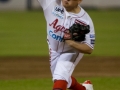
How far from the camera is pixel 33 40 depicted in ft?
60.2

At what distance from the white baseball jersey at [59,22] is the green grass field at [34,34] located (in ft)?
26.1

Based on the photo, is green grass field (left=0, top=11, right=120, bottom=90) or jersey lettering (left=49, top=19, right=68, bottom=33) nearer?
jersey lettering (left=49, top=19, right=68, bottom=33)

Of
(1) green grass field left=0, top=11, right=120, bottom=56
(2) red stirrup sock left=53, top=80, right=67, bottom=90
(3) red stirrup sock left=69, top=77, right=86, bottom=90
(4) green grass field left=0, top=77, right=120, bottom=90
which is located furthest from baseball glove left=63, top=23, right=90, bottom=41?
(1) green grass field left=0, top=11, right=120, bottom=56

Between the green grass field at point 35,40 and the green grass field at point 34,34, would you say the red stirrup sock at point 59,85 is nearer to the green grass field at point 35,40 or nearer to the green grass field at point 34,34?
the green grass field at point 35,40

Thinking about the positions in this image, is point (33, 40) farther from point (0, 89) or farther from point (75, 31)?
point (75, 31)

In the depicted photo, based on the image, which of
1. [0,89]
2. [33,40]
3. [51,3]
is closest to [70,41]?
[51,3]

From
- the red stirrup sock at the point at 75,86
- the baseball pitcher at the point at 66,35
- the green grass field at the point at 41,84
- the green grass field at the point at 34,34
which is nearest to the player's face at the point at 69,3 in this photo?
the baseball pitcher at the point at 66,35

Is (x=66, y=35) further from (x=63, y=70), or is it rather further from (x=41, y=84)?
(x=41, y=84)

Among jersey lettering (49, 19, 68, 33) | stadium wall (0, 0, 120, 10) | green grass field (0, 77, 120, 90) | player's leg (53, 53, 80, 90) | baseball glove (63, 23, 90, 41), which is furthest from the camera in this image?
stadium wall (0, 0, 120, 10)

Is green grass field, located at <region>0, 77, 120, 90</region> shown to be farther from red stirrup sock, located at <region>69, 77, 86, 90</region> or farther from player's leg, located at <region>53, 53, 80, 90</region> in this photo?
player's leg, located at <region>53, 53, 80, 90</region>

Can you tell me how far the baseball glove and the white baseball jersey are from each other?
0.58 ft

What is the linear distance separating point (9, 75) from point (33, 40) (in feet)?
23.0

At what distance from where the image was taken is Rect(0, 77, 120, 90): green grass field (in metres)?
9.26

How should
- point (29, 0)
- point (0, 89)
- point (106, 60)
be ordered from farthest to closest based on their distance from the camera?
point (29, 0)
point (106, 60)
point (0, 89)
